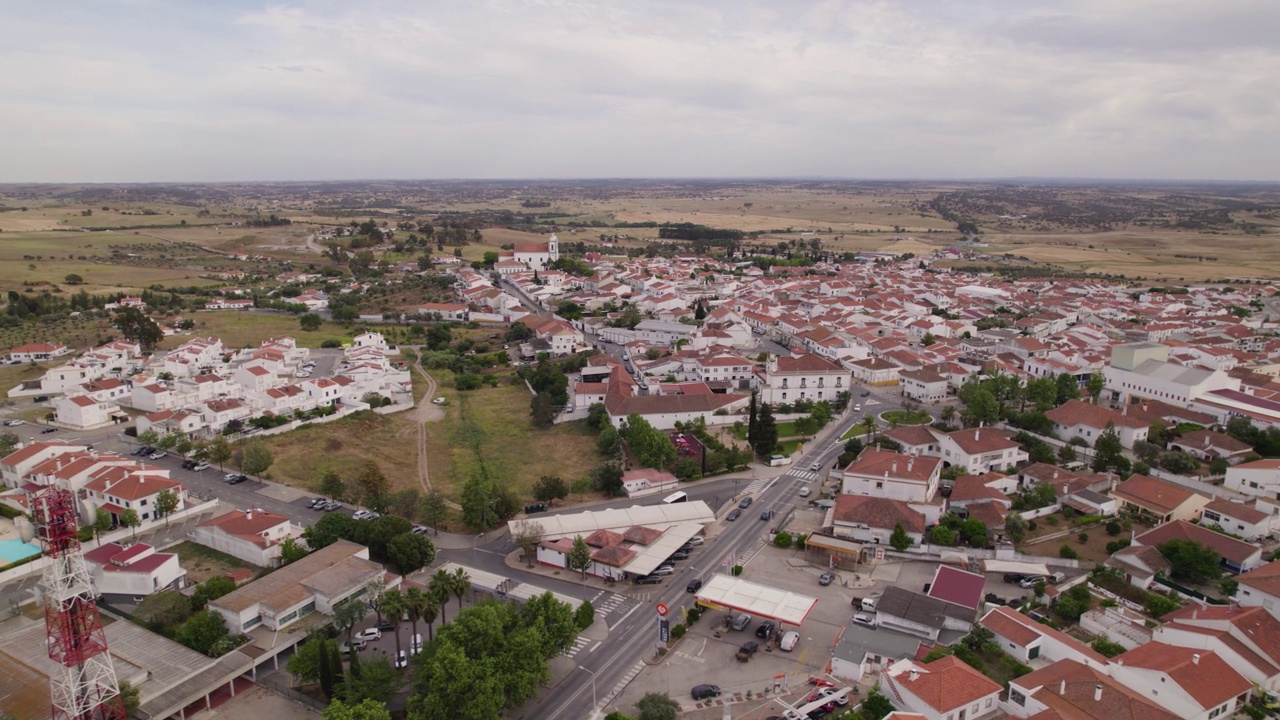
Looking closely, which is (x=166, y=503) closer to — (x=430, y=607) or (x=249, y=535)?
(x=249, y=535)

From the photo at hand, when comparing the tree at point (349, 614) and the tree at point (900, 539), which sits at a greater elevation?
the tree at point (349, 614)

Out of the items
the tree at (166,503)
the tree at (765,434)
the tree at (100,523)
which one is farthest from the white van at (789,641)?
the tree at (100,523)

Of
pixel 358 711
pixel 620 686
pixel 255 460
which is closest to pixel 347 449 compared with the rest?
pixel 255 460

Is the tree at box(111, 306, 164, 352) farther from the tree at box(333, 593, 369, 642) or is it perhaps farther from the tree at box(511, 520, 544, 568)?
the tree at box(333, 593, 369, 642)

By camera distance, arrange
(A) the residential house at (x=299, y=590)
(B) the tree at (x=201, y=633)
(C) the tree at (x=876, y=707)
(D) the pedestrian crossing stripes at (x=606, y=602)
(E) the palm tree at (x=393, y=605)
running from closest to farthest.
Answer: (C) the tree at (x=876, y=707)
(E) the palm tree at (x=393, y=605)
(B) the tree at (x=201, y=633)
(A) the residential house at (x=299, y=590)
(D) the pedestrian crossing stripes at (x=606, y=602)

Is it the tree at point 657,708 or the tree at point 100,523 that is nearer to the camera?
the tree at point 657,708

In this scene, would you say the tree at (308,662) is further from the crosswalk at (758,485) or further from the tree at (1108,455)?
the tree at (1108,455)
